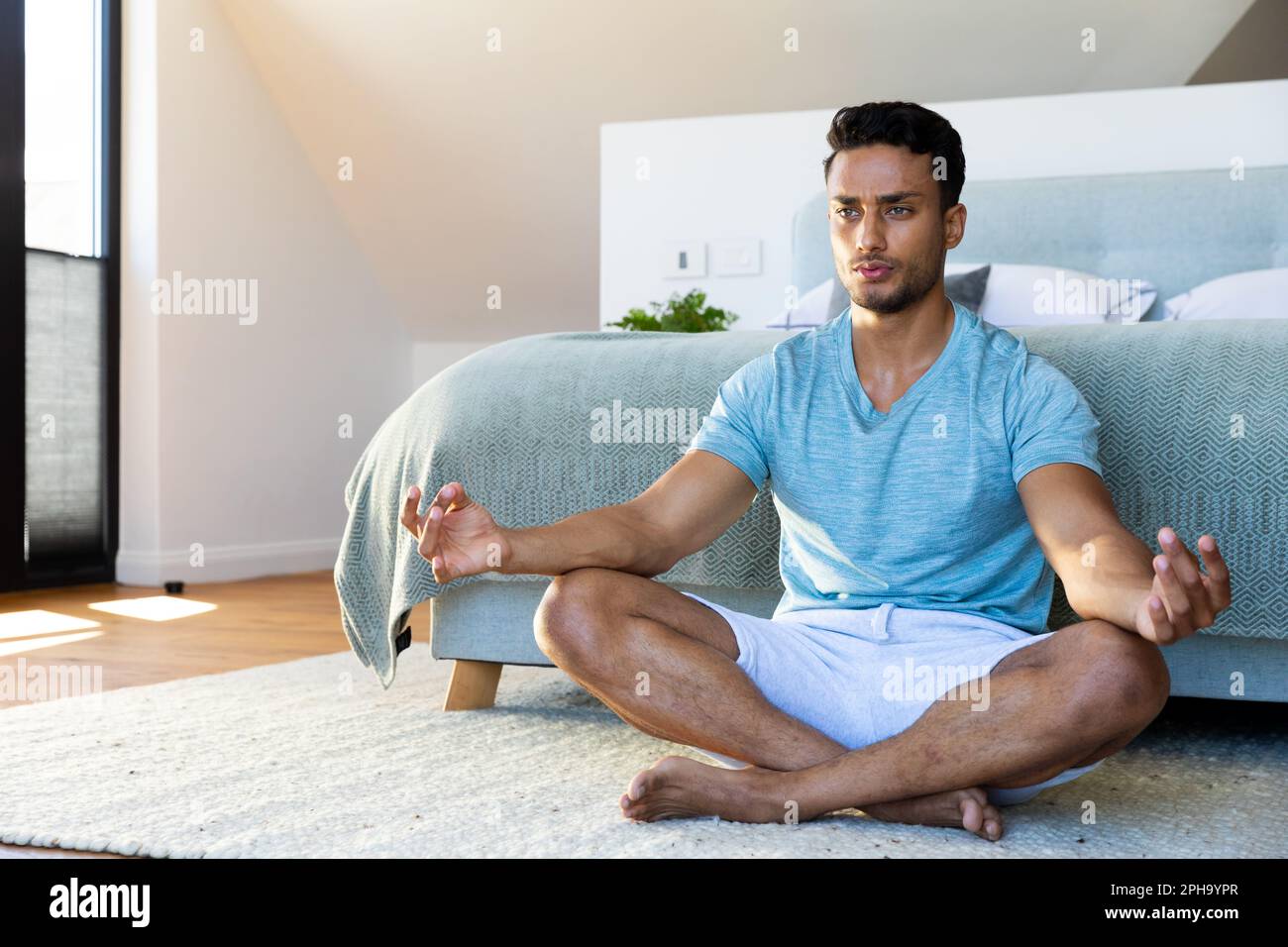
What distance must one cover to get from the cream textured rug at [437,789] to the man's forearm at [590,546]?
0.29 m

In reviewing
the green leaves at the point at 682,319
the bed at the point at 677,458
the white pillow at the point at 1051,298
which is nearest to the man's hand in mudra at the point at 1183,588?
the bed at the point at 677,458

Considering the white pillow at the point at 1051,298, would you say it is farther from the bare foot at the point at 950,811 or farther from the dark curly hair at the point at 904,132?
the bare foot at the point at 950,811

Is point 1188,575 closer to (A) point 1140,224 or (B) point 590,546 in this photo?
(B) point 590,546

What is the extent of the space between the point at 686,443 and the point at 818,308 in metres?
1.47

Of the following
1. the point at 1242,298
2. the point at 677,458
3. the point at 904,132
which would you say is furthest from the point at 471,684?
the point at 1242,298

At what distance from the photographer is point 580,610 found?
4.92 feet

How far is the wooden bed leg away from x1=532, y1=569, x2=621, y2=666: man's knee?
2.65 feet

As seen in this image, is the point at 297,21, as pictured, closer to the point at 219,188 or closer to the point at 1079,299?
the point at 219,188

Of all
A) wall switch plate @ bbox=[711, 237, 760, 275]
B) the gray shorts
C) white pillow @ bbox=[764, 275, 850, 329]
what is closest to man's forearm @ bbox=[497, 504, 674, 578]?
the gray shorts

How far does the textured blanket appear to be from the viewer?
5.93 feet

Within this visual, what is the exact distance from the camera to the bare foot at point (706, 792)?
1.48 meters

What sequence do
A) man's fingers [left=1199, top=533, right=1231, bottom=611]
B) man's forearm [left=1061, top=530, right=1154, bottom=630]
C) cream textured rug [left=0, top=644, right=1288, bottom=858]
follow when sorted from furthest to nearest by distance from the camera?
cream textured rug [left=0, top=644, right=1288, bottom=858], man's forearm [left=1061, top=530, right=1154, bottom=630], man's fingers [left=1199, top=533, right=1231, bottom=611]

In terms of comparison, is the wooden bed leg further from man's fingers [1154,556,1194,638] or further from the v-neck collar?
man's fingers [1154,556,1194,638]

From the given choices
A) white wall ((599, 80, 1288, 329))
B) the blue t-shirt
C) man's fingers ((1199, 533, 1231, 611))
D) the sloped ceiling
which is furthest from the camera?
the sloped ceiling
